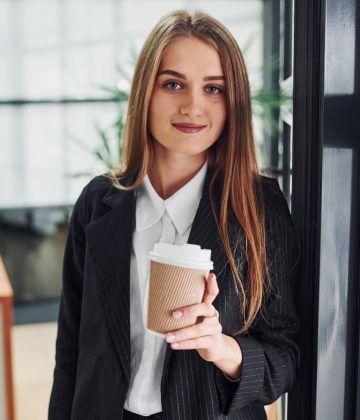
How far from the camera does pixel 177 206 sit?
3.95 feet

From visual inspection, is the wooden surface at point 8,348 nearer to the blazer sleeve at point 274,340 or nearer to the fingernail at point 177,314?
the blazer sleeve at point 274,340

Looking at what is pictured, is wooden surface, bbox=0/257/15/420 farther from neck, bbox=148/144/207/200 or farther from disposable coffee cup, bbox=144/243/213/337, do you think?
disposable coffee cup, bbox=144/243/213/337

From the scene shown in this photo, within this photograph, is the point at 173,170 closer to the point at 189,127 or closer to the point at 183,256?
the point at 189,127

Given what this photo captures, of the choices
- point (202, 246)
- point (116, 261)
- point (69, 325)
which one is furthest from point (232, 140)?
point (69, 325)

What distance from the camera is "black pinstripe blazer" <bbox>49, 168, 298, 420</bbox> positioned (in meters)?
1.11

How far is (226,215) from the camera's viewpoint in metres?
1.16

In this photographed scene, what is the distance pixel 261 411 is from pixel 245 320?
209mm

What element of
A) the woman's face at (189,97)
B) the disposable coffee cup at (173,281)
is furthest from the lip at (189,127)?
the disposable coffee cup at (173,281)

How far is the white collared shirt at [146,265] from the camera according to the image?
115cm

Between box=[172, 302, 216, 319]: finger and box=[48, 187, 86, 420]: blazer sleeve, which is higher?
box=[172, 302, 216, 319]: finger

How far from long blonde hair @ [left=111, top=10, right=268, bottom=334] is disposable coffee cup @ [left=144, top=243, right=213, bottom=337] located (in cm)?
23

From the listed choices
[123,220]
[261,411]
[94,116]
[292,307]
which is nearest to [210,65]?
[123,220]

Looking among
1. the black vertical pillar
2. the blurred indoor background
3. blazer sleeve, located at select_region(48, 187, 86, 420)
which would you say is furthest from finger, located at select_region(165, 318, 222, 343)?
the blurred indoor background

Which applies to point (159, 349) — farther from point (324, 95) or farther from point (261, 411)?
point (324, 95)
